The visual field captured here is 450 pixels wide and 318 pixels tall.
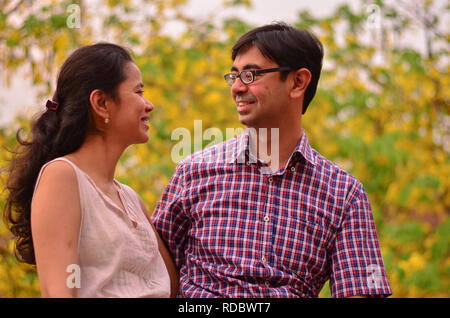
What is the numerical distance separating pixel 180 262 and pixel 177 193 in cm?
28

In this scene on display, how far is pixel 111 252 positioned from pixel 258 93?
2.89ft

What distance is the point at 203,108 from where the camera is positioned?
22.3 feet

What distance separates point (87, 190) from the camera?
1.90m

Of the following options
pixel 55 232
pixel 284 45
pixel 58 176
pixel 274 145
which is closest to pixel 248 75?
pixel 284 45

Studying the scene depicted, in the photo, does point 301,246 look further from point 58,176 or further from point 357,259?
point 58,176

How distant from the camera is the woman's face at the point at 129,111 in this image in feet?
6.77

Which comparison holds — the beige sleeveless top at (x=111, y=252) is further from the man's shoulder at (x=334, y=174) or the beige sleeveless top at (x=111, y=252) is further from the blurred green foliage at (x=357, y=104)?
the blurred green foliage at (x=357, y=104)

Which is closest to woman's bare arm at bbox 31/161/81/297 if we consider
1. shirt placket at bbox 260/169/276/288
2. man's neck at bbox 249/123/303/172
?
shirt placket at bbox 260/169/276/288

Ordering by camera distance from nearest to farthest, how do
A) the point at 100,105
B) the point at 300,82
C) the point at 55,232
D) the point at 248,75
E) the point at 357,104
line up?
the point at 55,232 → the point at 100,105 → the point at 248,75 → the point at 300,82 → the point at 357,104

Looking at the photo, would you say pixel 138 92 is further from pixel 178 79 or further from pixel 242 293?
pixel 178 79

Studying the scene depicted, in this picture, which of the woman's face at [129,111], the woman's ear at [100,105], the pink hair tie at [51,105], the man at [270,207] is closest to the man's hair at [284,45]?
the man at [270,207]

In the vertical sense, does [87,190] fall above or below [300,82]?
below

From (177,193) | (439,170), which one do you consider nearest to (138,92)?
(177,193)

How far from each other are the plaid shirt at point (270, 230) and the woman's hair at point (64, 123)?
60 centimetres
